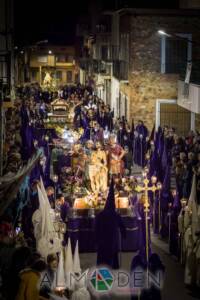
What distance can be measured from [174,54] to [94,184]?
1451 cm

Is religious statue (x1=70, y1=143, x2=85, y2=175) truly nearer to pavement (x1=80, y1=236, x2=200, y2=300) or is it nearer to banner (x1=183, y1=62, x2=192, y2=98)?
pavement (x1=80, y1=236, x2=200, y2=300)

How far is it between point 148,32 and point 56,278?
66.3ft

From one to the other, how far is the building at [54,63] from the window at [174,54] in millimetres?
49535

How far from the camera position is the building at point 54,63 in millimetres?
81844

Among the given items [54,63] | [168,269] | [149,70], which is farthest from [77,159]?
[54,63]

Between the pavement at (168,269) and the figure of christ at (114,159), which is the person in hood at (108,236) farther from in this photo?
the figure of christ at (114,159)

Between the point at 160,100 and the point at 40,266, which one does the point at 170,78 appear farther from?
the point at 40,266

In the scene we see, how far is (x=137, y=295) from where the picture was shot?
32.8 ft

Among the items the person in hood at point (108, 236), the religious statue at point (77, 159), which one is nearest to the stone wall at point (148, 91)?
the religious statue at point (77, 159)

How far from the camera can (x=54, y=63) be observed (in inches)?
3319

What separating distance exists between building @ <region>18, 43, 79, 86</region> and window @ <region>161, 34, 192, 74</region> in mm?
49535

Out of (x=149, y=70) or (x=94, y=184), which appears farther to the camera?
(x=149, y=70)

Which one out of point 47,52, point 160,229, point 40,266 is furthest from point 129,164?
point 47,52

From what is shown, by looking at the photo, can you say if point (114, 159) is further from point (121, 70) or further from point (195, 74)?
point (121, 70)
